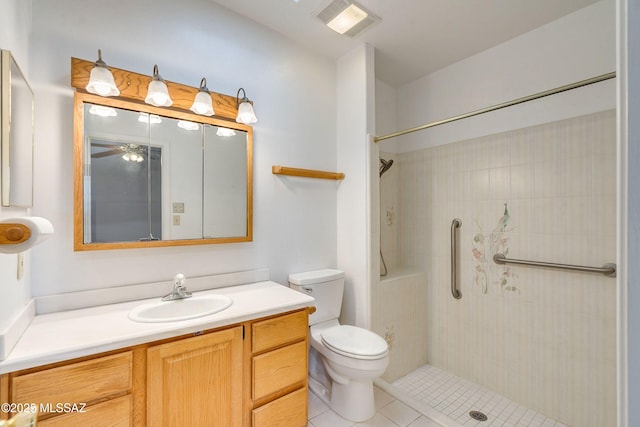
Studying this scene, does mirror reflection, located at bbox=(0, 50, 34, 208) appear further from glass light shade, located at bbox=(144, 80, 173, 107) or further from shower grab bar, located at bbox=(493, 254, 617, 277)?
shower grab bar, located at bbox=(493, 254, 617, 277)

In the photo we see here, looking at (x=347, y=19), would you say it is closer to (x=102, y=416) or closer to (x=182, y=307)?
(x=182, y=307)

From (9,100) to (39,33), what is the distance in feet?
2.06

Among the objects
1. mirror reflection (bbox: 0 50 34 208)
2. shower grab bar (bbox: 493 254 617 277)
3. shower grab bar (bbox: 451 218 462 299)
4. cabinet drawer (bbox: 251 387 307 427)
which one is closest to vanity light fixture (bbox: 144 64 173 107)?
mirror reflection (bbox: 0 50 34 208)

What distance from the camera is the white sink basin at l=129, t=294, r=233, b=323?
139 centimetres

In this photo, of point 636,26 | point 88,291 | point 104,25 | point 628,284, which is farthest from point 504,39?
point 88,291

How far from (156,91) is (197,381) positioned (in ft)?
4.70

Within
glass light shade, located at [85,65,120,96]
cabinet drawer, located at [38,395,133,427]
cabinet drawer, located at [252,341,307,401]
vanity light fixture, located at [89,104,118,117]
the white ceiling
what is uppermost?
the white ceiling

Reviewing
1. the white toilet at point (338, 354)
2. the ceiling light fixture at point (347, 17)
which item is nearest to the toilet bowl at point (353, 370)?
the white toilet at point (338, 354)

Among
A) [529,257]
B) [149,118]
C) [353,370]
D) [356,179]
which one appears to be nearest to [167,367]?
[353,370]

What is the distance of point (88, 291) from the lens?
4.58 feet

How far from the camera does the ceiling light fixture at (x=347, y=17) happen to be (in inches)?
69.9

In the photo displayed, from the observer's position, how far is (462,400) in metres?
2.05

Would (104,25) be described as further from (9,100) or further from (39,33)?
(9,100)

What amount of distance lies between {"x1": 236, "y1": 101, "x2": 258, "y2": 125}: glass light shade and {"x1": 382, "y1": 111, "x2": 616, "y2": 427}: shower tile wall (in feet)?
5.34
